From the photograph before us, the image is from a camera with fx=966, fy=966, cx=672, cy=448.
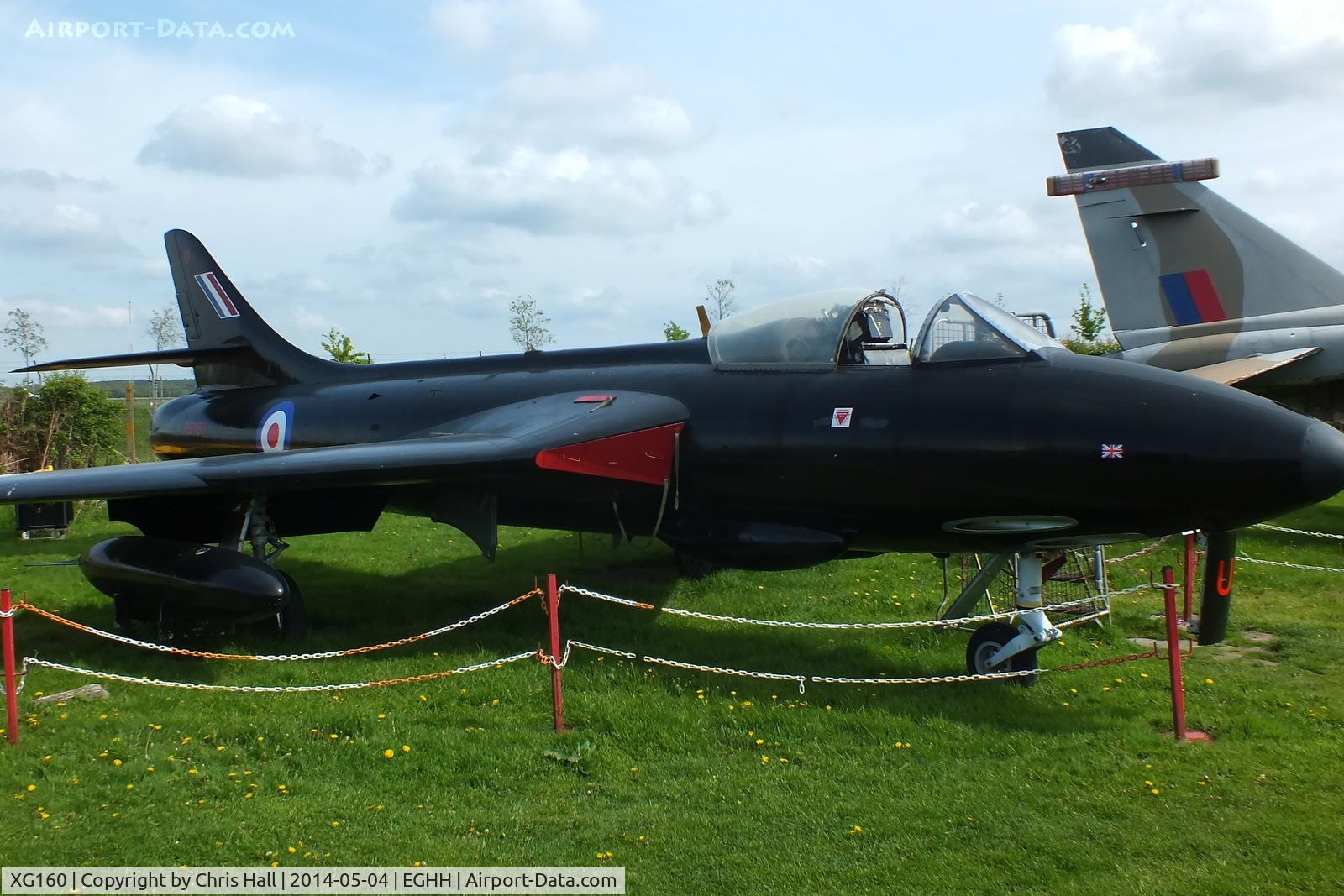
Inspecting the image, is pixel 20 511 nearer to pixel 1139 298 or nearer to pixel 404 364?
pixel 404 364

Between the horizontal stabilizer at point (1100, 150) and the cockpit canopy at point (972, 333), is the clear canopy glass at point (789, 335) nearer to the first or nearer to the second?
the cockpit canopy at point (972, 333)

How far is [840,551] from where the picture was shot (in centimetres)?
708

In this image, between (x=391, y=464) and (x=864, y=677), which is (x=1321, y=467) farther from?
(x=391, y=464)

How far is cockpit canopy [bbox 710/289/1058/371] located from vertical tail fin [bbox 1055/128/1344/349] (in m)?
8.79

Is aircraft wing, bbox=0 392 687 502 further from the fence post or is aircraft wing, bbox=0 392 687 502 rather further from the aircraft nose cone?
the aircraft nose cone

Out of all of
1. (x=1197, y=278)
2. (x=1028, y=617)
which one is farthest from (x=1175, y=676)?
(x=1197, y=278)

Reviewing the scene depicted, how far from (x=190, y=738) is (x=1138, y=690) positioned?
A: 616 centimetres

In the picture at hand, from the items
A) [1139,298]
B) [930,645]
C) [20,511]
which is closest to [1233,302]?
[1139,298]

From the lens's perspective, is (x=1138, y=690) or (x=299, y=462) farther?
(x=299, y=462)

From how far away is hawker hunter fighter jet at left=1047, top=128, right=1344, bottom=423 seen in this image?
1367 centimetres

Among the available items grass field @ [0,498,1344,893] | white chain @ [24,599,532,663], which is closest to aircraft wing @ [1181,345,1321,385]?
grass field @ [0,498,1344,893]

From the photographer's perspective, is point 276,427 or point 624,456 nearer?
point 624,456

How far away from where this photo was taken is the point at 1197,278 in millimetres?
14289

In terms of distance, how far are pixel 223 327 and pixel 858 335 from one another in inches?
327
